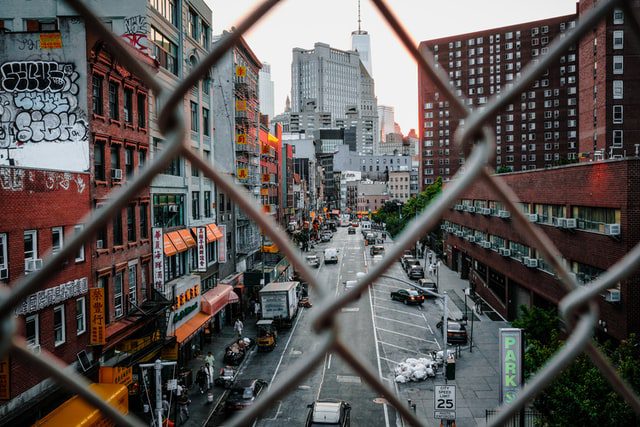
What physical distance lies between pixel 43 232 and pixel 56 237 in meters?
1.24

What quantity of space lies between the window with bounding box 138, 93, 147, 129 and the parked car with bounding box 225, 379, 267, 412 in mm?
13421

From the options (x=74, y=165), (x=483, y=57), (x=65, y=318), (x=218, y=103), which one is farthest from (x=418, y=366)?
(x=483, y=57)

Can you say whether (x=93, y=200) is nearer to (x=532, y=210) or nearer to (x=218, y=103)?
(x=218, y=103)

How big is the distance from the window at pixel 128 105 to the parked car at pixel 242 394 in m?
13.5

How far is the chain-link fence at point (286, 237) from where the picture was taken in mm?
1362

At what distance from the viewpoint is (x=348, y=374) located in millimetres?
27562

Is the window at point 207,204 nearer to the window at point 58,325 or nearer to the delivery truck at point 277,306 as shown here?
the delivery truck at point 277,306

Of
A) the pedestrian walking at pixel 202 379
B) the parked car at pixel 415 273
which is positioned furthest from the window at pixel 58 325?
the parked car at pixel 415 273

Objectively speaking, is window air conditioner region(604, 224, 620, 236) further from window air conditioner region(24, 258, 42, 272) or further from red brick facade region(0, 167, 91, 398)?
window air conditioner region(24, 258, 42, 272)

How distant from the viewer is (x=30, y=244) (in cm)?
1734

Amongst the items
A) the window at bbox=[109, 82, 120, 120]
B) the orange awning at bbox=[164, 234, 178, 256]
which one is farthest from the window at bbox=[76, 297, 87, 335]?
the window at bbox=[109, 82, 120, 120]

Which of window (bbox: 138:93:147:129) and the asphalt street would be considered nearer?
the asphalt street

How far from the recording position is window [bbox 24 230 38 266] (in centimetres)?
1709

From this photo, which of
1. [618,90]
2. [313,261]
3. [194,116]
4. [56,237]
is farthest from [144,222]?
[618,90]
